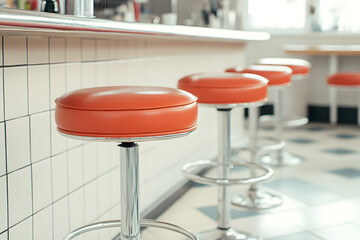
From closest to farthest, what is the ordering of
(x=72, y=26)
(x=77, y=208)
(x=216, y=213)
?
(x=72, y=26), (x=77, y=208), (x=216, y=213)

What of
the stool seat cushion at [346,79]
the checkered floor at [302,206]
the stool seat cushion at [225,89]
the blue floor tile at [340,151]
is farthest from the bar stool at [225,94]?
the stool seat cushion at [346,79]

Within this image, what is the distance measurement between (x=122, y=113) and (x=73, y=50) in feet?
2.51

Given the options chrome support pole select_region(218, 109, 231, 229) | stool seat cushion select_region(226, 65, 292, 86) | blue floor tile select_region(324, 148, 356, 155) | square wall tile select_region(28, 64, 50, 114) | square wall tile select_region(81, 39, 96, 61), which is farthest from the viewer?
blue floor tile select_region(324, 148, 356, 155)

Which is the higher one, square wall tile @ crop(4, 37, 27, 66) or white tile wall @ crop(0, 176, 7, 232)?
square wall tile @ crop(4, 37, 27, 66)

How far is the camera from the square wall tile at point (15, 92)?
1449mm

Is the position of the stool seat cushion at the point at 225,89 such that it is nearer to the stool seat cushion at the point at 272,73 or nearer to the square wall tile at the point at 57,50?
the square wall tile at the point at 57,50

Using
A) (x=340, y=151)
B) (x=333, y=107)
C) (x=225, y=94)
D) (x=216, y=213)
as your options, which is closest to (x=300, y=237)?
(x=216, y=213)

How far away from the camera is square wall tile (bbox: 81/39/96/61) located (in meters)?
1.90

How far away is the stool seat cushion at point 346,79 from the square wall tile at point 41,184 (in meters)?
3.32

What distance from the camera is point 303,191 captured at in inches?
122

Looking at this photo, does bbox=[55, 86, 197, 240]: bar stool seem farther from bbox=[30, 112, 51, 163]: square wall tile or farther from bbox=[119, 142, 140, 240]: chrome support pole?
bbox=[30, 112, 51, 163]: square wall tile

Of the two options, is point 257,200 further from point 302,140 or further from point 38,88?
point 302,140

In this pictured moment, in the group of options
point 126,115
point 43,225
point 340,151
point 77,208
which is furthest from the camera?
point 340,151

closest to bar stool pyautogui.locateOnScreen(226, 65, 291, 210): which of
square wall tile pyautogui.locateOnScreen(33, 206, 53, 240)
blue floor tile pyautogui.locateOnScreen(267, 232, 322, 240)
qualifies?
blue floor tile pyautogui.locateOnScreen(267, 232, 322, 240)
